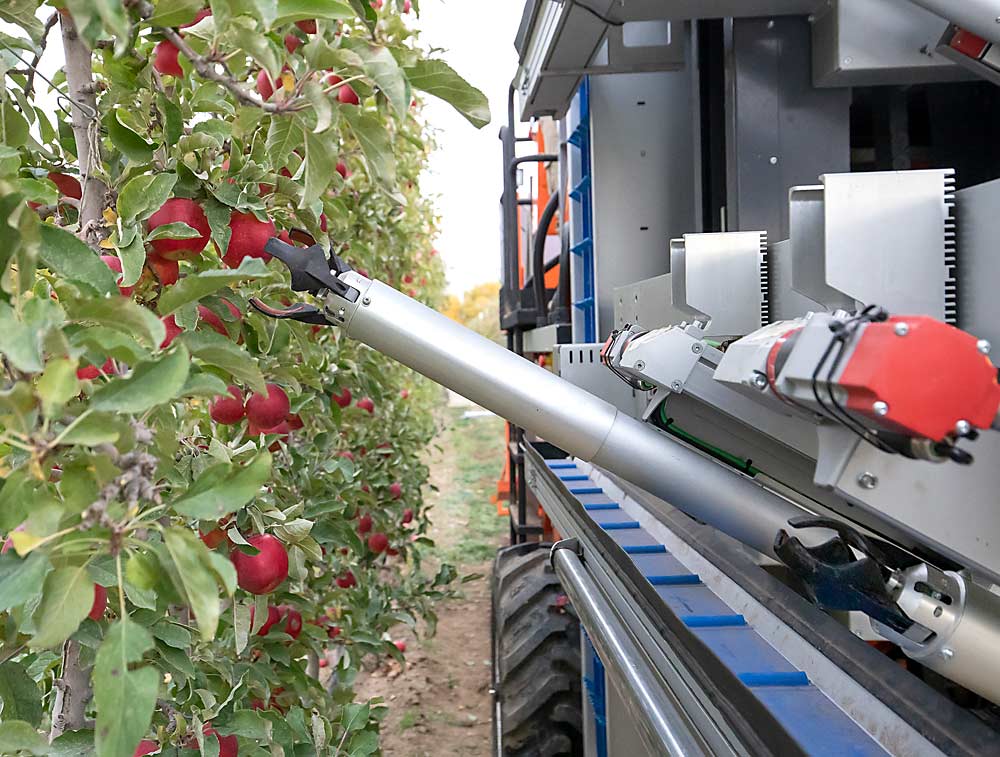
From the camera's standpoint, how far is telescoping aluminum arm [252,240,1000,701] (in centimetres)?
138

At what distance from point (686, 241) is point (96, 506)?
46.5 inches

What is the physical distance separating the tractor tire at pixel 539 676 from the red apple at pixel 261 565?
220 centimetres

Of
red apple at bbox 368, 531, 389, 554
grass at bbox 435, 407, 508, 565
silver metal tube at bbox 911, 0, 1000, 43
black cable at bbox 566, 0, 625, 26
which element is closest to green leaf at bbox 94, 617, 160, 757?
silver metal tube at bbox 911, 0, 1000, 43

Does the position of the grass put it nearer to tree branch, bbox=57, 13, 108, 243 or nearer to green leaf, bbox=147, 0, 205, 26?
tree branch, bbox=57, 13, 108, 243

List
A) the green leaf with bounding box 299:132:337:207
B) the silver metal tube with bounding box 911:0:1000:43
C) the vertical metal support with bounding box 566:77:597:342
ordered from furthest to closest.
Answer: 1. the vertical metal support with bounding box 566:77:597:342
2. the silver metal tube with bounding box 911:0:1000:43
3. the green leaf with bounding box 299:132:337:207

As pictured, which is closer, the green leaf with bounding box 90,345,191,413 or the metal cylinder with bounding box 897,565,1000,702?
the green leaf with bounding box 90,345,191,413

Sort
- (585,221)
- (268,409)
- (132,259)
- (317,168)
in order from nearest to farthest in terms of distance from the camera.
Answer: (132,259), (317,168), (268,409), (585,221)

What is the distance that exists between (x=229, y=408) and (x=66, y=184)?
522 millimetres

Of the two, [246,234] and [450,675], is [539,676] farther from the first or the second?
[246,234]

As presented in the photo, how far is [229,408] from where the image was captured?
5.44 feet

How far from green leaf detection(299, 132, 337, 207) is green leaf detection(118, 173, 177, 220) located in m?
0.15

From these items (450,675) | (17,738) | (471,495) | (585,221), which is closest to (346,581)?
(585,221)

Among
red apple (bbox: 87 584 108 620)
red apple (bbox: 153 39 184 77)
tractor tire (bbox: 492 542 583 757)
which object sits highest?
red apple (bbox: 153 39 184 77)

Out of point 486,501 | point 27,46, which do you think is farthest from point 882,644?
point 486,501
